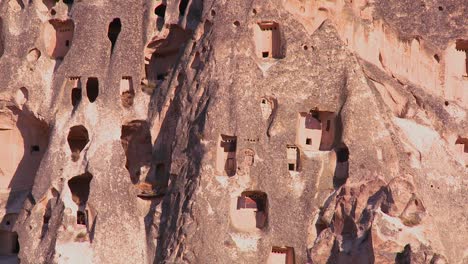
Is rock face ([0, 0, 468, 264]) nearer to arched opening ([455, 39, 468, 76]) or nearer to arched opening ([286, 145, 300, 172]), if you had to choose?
arched opening ([286, 145, 300, 172])

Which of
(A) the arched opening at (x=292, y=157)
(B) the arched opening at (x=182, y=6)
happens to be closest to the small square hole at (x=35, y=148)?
(B) the arched opening at (x=182, y=6)

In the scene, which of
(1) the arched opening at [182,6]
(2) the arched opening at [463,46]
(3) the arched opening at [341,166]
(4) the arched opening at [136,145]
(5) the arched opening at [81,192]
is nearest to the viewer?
(3) the arched opening at [341,166]

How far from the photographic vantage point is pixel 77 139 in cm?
5038

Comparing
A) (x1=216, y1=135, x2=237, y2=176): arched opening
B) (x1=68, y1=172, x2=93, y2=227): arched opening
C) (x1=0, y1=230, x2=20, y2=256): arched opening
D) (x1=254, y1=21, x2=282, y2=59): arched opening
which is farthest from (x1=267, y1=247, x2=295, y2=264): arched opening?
(x1=0, y1=230, x2=20, y2=256): arched opening

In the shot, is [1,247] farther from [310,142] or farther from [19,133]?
[310,142]

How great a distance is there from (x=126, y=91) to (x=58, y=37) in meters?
2.86

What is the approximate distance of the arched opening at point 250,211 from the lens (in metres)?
46.5

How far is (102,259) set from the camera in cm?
4712

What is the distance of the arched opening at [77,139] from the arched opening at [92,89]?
3.02 ft

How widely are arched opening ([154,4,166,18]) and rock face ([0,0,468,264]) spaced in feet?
0.18

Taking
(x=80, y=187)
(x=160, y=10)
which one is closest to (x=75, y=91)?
(x=80, y=187)

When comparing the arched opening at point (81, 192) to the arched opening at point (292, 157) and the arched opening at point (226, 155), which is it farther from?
the arched opening at point (292, 157)

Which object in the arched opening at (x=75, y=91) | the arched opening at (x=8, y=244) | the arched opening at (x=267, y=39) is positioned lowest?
the arched opening at (x=8, y=244)

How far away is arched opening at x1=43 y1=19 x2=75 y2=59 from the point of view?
168ft
